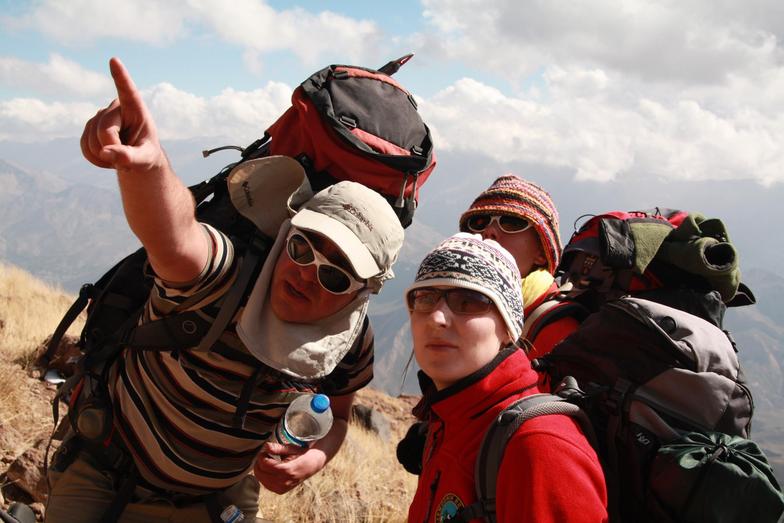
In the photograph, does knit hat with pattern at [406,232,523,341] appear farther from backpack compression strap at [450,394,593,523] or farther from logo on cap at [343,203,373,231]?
backpack compression strap at [450,394,593,523]

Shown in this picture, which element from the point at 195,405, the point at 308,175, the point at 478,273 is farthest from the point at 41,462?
the point at 478,273

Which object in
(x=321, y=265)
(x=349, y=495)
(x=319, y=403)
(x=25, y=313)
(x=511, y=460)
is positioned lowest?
(x=349, y=495)

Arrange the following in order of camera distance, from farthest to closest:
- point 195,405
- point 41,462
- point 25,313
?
point 25,313
point 41,462
point 195,405

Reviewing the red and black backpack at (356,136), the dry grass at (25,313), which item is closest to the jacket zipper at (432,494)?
the red and black backpack at (356,136)

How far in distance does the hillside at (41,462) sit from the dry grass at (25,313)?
0.01 m

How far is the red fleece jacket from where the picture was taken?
140 centimetres

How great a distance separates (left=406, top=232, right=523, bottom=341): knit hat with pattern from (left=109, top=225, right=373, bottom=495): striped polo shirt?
724 mm

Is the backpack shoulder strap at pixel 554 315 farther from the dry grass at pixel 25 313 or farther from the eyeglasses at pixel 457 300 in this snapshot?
the dry grass at pixel 25 313

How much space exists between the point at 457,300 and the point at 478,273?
12cm

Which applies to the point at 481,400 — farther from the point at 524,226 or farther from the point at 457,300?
the point at 524,226

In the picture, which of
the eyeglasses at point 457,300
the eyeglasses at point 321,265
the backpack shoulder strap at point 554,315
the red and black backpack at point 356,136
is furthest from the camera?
the backpack shoulder strap at point 554,315

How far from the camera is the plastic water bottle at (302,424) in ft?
7.34

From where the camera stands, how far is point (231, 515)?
252 centimetres

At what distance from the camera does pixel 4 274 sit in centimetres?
1084
